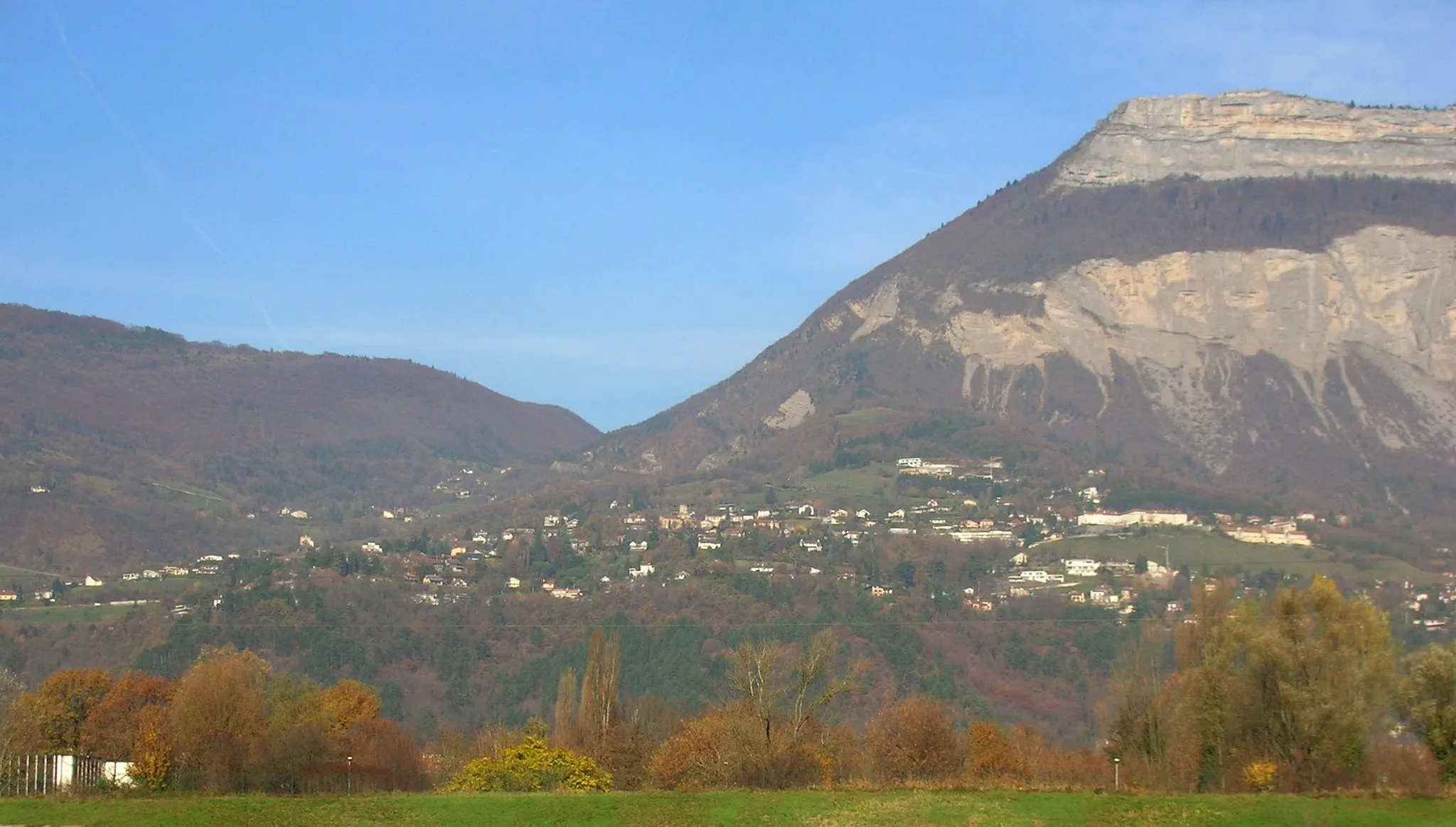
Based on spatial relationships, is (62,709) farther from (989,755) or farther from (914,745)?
(989,755)

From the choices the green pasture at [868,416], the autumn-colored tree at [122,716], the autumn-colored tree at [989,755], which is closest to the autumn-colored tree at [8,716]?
the autumn-colored tree at [122,716]

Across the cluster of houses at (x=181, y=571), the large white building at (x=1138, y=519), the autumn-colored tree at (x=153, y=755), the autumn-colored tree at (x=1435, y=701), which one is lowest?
the autumn-colored tree at (x=153, y=755)

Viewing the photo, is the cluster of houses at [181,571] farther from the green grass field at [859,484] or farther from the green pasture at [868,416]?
the green pasture at [868,416]

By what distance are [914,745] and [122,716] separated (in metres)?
28.0

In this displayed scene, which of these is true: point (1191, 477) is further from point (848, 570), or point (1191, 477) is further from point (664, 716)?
point (664, 716)

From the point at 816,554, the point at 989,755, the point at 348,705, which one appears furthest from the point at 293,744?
the point at 816,554

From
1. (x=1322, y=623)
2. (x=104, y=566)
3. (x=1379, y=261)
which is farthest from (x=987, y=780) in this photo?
(x=1379, y=261)

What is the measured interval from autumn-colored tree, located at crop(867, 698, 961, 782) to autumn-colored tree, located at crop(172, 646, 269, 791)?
1756 cm

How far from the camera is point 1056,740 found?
72.1 meters

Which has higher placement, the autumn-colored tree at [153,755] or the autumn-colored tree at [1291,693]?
the autumn-colored tree at [1291,693]

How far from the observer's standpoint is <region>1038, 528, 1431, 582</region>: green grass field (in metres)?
105

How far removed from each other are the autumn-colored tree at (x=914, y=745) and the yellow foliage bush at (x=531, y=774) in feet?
26.5

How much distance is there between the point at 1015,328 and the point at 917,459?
33.7 metres

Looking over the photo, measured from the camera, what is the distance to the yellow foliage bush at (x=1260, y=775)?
116ft
